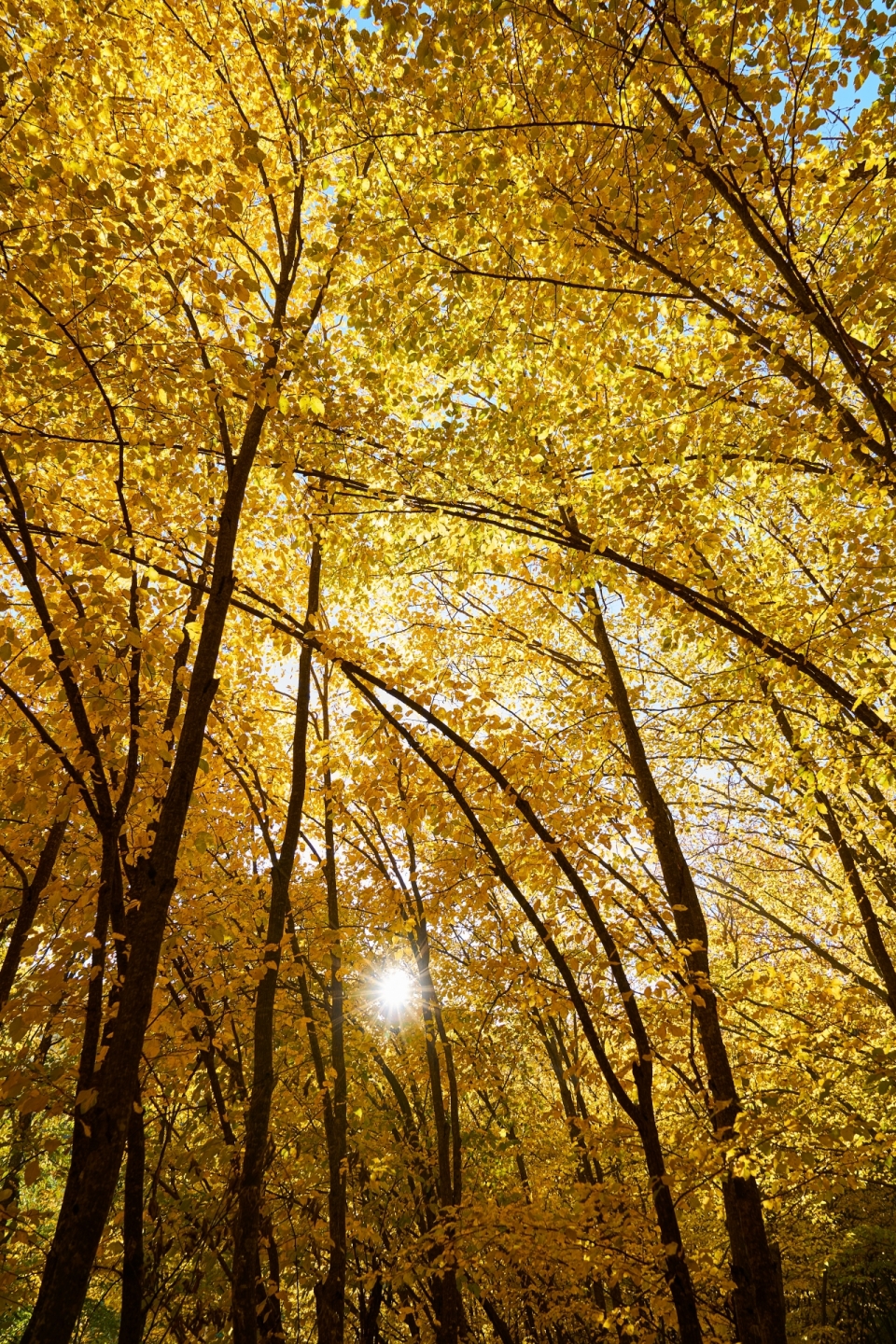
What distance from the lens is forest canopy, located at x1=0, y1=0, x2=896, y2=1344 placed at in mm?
3641

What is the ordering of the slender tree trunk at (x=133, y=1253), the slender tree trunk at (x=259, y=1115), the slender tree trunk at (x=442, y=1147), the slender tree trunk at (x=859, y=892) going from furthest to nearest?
the slender tree trunk at (x=859, y=892), the slender tree trunk at (x=442, y=1147), the slender tree trunk at (x=259, y=1115), the slender tree trunk at (x=133, y=1253)

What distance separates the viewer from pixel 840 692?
18.1 feet

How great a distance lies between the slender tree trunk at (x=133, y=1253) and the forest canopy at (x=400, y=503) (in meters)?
0.02

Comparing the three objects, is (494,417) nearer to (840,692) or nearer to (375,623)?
(840,692)

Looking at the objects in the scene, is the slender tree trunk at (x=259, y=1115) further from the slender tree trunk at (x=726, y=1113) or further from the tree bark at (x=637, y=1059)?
the slender tree trunk at (x=726, y=1113)

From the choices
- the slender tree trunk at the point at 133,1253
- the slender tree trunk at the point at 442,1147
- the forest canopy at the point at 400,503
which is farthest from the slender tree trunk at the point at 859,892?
the slender tree trunk at the point at 133,1253

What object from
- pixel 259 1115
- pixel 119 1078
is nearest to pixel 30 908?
pixel 259 1115

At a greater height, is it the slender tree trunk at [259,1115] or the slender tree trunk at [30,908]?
the slender tree trunk at [30,908]

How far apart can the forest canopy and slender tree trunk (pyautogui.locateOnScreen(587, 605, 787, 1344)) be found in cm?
4

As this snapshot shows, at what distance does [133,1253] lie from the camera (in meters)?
4.21

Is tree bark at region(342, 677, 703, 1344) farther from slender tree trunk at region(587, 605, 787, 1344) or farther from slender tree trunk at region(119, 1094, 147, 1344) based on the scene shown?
slender tree trunk at region(119, 1094, 147, 1344)

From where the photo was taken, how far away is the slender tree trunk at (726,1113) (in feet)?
17.7

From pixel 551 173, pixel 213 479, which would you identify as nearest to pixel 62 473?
pixel 213 479

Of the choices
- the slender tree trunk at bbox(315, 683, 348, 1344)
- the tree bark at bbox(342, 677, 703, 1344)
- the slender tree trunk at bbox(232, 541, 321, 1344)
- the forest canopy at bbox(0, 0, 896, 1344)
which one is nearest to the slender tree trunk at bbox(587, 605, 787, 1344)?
the forest canopy at bbox(0, 0, 896, 1344)
